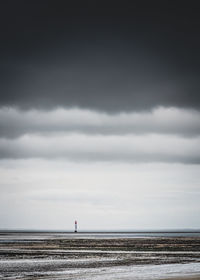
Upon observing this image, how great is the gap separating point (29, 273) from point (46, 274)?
1.69 meters

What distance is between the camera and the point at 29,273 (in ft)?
115

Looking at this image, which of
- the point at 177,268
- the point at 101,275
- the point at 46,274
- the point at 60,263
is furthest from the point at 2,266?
the point at 177,268

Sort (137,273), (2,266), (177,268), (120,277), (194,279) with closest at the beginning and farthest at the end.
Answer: (194,279) → (120,277) → (137,273) → (177,268) → (2,266)

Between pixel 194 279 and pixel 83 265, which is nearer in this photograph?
pixel 194 279

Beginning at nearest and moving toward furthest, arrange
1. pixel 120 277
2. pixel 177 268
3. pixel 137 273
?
pixel 120 277 < pixel 137 273 < pixel 177 268

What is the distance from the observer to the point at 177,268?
37.5 m

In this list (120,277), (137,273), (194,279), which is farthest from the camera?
(137,273)

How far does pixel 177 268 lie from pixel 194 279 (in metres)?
8.26

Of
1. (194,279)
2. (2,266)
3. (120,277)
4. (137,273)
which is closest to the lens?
(194,279)

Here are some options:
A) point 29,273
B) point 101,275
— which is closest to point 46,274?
point 29,273

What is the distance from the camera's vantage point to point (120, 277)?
104 feet

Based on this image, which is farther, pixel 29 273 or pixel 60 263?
pixel 60 263

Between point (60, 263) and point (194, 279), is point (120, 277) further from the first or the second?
point (60, 263)

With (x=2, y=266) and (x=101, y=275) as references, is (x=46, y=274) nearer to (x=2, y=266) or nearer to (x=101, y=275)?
(x=101, y=275)
